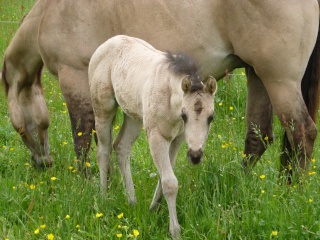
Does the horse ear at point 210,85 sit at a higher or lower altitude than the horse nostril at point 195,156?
higher

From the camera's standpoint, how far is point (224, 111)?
7453 millimetres

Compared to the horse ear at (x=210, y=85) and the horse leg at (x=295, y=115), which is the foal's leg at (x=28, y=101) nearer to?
the horse leg at (x=295, y=115)

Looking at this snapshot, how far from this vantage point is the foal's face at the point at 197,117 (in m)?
3.67

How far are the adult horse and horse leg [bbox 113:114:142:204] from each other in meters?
0.30

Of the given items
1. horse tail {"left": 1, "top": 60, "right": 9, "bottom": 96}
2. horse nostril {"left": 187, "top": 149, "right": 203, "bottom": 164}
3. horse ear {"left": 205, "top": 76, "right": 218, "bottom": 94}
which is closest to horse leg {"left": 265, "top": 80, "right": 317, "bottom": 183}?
horse ear {"left": 205, "top": 76, "right": 218, "bottom": 94}

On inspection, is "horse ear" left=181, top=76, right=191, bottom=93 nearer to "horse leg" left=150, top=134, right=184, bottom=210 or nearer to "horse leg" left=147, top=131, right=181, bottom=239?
"horse leg" left=147, top=131, right=181, bottom=239

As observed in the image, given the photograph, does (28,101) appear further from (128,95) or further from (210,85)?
(210,85)

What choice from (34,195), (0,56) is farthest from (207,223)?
(0,56)

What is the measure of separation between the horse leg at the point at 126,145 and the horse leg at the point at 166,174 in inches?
30.2

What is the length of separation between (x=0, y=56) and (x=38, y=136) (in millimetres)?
3732

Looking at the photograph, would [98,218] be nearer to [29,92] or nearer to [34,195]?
[34,195]

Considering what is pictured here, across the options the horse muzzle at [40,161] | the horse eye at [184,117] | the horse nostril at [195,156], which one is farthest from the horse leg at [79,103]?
the horse nostril at [195,156]

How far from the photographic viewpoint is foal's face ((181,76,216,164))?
12.0 feet

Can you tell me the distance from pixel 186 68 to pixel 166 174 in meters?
0.68
